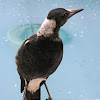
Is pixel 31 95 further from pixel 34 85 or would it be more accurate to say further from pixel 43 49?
pixel 43 49

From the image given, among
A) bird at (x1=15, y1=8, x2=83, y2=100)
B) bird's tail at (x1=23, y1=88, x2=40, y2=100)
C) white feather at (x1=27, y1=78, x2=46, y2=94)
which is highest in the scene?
bird at (x1=15, y1=8, x2=83, y2=100)

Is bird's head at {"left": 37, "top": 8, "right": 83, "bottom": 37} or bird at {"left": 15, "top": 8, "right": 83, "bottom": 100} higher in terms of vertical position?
bird's head at {"left": 37, "top": 8, "right": 83, "bottom": 37}

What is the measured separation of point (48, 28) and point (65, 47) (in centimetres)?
94

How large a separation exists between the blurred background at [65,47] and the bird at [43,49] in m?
0.55

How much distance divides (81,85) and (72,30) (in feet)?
1.75

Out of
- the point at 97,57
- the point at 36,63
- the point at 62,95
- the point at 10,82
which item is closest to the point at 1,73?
the point at 10,82

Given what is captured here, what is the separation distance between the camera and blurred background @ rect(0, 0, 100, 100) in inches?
49.6

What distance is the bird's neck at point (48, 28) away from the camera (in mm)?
590

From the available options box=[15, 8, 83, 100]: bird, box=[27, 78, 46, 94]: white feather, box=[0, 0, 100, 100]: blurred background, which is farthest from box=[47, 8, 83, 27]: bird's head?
box=[0, 0, 100, 100]: blurred background

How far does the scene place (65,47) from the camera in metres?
1.54

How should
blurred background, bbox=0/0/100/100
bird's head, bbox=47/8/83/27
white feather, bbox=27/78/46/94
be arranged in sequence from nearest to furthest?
1. bird's head, bbox=47/8/83/27
2. white feather, bbox=27/78/46/94
3. blurred background, bbox=0/0/100/100

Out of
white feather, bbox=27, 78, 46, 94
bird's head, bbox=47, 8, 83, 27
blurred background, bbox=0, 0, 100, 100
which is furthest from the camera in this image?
blurred background, bbox=0, 0, 100, 100

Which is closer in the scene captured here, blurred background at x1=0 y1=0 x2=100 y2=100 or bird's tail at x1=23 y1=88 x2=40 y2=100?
bird's tail at x1=23 y1=88 x2=40 y2=100

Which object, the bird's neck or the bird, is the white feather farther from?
the bird's neck
